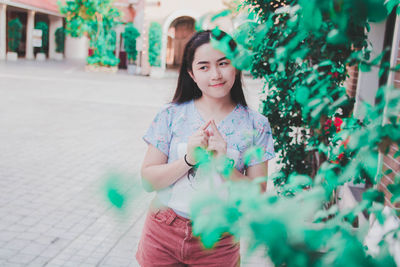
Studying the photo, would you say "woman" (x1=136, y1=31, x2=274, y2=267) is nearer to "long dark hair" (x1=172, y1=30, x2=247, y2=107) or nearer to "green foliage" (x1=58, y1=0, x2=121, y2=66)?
"long dark hair" (x1=172, y1=30, x2=247, y2=107)

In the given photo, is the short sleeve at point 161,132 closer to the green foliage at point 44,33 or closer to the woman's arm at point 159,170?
the woman's arm at point 159,170

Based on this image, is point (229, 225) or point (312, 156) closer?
point (229, 225)

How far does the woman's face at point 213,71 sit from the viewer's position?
1733 millimetres

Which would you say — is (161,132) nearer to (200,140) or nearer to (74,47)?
(200,140)

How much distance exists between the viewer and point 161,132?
188 centimetres

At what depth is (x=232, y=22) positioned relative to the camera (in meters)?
1.09

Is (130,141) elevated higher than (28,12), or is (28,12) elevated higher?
(28,12)

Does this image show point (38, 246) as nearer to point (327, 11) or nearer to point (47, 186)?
point (47, 186)

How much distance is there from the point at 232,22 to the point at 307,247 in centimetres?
58

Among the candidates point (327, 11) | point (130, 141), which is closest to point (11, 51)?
point (130, 141)

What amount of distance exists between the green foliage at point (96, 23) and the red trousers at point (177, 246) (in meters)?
22.5

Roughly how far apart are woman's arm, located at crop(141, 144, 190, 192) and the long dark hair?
0.89 ft

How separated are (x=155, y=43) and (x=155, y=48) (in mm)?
262

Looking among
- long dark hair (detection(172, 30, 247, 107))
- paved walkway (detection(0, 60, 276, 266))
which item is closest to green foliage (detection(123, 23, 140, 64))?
paved walkway (detection(0, 60, 276, 266))
